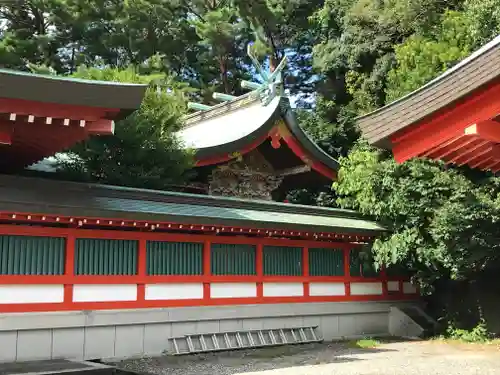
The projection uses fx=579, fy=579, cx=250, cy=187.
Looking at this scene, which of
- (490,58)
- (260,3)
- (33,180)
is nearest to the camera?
(490,58)

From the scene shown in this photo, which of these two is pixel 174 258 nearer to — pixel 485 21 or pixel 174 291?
pixel 174 291

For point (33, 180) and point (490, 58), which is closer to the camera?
point (490, 58)

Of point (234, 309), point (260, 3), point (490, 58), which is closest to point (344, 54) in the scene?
point (260, 3)

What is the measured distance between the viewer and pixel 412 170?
14.0 meters

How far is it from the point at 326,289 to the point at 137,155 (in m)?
5.62

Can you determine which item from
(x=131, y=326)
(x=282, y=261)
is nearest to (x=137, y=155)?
(x=131, y=326)

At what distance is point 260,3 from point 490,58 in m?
29.9

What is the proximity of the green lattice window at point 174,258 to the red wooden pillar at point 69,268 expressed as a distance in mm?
1521

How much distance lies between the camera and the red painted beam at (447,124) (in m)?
4.50

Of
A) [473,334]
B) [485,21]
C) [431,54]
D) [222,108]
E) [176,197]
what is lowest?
[473,334]

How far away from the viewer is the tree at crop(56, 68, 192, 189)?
1277cm

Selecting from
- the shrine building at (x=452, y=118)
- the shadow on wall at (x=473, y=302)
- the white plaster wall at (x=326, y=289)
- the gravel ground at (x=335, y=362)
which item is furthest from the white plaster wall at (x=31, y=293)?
the shadow on wall at (x=473, y=302)

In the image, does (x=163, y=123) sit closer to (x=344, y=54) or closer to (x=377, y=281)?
(x=377, y=281)

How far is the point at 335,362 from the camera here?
35.3ft
